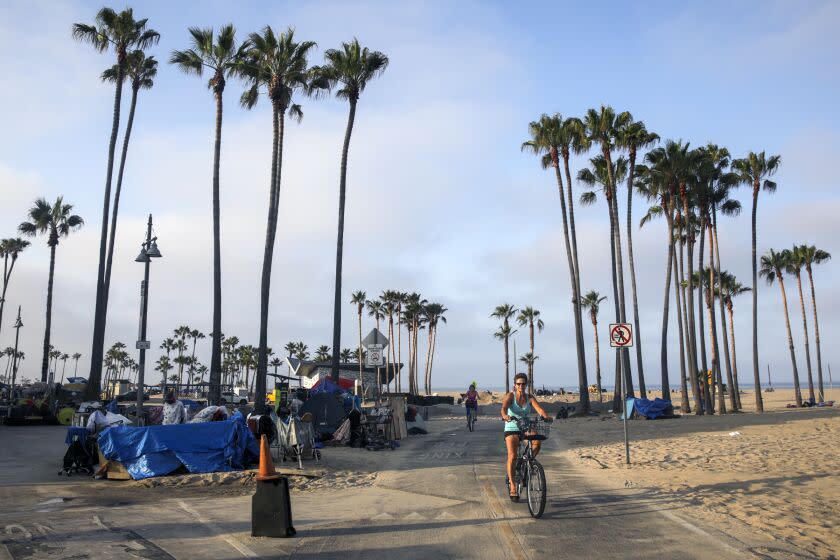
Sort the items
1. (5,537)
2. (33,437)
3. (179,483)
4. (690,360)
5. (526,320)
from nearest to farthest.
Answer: (5,537) < (179,483) < (33,437) < (690,360) < (526,320)

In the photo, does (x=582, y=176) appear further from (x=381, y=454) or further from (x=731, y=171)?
(x=381, y=454)

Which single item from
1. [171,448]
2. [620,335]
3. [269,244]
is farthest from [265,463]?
[269,244]

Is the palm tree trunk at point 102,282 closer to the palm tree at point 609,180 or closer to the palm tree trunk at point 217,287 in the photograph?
the palm tree trunk at point 217,287

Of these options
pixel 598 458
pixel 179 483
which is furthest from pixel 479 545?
pixel 598 458

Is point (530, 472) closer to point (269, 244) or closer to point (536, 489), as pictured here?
point (536, 489)

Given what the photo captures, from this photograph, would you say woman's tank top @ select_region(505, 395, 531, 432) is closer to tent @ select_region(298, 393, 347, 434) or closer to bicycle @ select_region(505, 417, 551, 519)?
bicycle @ select_region(505, 417, 551, 519)

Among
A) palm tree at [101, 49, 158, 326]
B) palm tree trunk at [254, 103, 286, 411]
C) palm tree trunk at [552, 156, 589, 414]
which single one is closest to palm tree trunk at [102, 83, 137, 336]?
palm tree at [101, 49, 158, 326]

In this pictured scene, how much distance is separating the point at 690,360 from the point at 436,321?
169ft

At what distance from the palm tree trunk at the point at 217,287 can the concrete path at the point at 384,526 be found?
575 inches

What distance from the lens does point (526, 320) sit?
80.4 m

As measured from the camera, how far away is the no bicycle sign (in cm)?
1367

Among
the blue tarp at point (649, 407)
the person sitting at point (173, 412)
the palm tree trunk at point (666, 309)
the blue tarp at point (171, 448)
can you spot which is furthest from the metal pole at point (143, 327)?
the palm tree trunk at point (666, 309)

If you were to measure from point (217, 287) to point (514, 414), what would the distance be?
20739 millimetres

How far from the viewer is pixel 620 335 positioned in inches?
543
